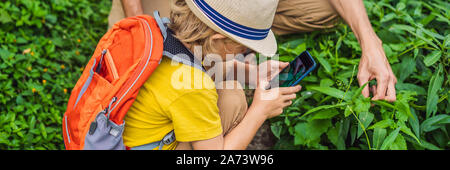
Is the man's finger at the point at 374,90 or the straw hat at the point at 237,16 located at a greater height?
the straw hat at the point at 237,16

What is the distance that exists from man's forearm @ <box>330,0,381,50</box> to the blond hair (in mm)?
773

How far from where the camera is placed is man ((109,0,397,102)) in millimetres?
1702

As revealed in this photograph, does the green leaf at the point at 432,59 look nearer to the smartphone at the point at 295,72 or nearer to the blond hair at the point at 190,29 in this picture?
→ the smartphone at the point at 295,72

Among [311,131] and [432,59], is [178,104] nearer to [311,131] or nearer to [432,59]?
[311,131]

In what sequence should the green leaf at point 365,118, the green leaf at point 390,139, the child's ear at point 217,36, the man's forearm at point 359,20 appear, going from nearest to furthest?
1. the child's ear at point 217,36
2. the green leaf at point 390,139
3. the green leaf at point 365,118
4. the man's forearm at point 359,20

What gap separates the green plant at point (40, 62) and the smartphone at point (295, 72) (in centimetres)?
122

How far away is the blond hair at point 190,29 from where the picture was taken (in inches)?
55.5

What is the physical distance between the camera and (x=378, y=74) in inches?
67.0

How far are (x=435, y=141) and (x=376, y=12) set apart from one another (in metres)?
0.86

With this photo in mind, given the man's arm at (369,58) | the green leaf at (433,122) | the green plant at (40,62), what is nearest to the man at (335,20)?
the man's arm at (369,58)

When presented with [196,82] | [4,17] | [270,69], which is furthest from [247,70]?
[4,17]

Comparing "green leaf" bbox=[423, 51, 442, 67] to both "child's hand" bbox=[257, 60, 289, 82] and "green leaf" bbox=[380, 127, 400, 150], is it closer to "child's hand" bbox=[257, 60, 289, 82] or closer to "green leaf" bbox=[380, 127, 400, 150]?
"green leaf" bbox=[380, 127, 400, 150]

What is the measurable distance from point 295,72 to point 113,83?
0.90 metres
